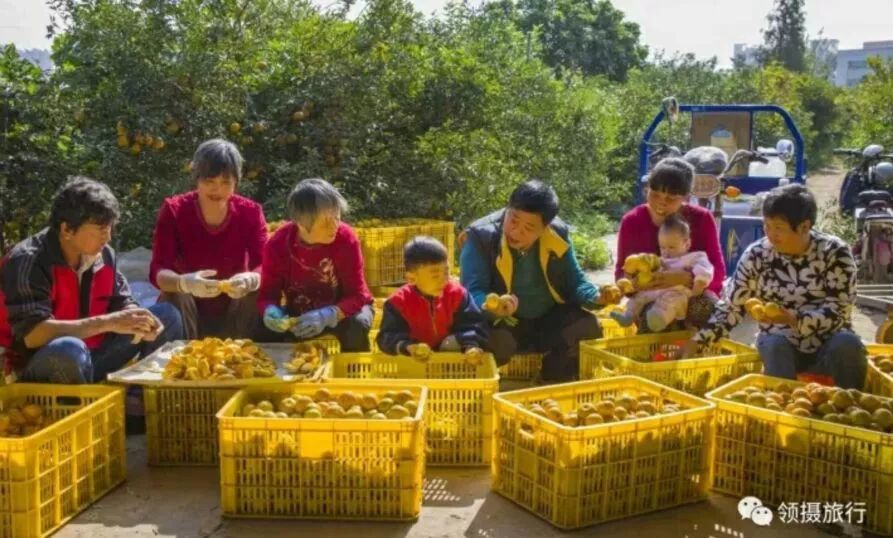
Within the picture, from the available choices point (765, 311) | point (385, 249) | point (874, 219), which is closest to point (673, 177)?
point (765, 311)

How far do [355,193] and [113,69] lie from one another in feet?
7.35

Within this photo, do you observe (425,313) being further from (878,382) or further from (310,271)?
(878,382)

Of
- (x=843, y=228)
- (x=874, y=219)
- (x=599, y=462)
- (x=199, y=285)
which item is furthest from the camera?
(x=843, y=228)

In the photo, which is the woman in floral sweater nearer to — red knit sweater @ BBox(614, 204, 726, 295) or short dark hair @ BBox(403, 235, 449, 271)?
red knit sweater @ BBox(614, 204, 726, 295)

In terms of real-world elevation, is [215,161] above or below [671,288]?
above

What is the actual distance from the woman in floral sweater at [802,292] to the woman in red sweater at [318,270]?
1.83 meters

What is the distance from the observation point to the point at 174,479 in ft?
12.4

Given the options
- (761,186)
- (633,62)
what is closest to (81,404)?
(761,186)

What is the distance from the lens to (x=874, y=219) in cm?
838

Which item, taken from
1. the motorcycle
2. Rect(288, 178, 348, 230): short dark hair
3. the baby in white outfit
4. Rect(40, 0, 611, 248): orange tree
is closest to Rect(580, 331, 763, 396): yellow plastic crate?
the baby in white outfit

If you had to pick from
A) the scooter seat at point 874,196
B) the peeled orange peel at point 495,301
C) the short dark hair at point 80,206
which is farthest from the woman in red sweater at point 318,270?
the scooter seat at point 874,196

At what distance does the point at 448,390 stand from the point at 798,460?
4.47 feet

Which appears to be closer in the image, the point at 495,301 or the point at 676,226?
the point at 495,301

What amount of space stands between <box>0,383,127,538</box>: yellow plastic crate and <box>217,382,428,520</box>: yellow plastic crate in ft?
1.78
